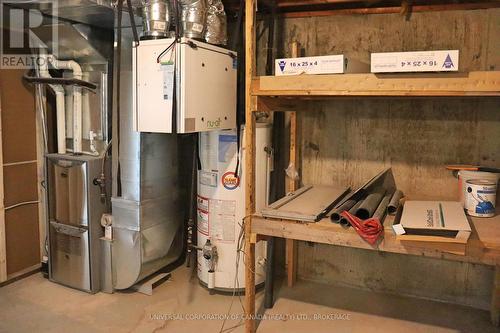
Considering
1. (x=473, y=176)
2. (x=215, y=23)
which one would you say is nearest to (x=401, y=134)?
(x=473, y=176)

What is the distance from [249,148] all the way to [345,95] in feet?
1.84

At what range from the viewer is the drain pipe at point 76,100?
→ 3084 mm

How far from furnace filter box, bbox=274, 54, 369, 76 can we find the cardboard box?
773 millimetres

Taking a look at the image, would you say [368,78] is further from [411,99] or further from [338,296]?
[338,296]

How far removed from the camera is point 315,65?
2.09 metres

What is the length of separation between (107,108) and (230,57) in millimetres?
970

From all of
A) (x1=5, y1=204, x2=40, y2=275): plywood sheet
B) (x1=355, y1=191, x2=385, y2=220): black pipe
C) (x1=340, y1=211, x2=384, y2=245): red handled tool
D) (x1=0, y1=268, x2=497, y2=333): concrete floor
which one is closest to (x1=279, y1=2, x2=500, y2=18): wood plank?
(x1=355, y1=191, x2=385, y2=220): black pipe

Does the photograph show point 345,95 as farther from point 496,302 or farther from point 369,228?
point 496,302

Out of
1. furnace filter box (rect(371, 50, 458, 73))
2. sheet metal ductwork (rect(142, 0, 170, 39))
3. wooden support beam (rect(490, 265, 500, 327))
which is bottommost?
wooden support beam (rect(490, 265, 500, 327))

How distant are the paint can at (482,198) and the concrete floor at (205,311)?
82 cm

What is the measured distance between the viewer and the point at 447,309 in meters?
2.79

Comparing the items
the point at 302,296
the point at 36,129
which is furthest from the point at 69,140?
the point at 302,296

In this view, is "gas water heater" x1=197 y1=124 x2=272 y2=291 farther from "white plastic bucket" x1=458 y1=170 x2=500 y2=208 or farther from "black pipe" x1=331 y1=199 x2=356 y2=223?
"white plastic bucket" x1=458 y1=170 x2=500 y2=208

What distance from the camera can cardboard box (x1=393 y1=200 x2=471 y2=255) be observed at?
1850mm
